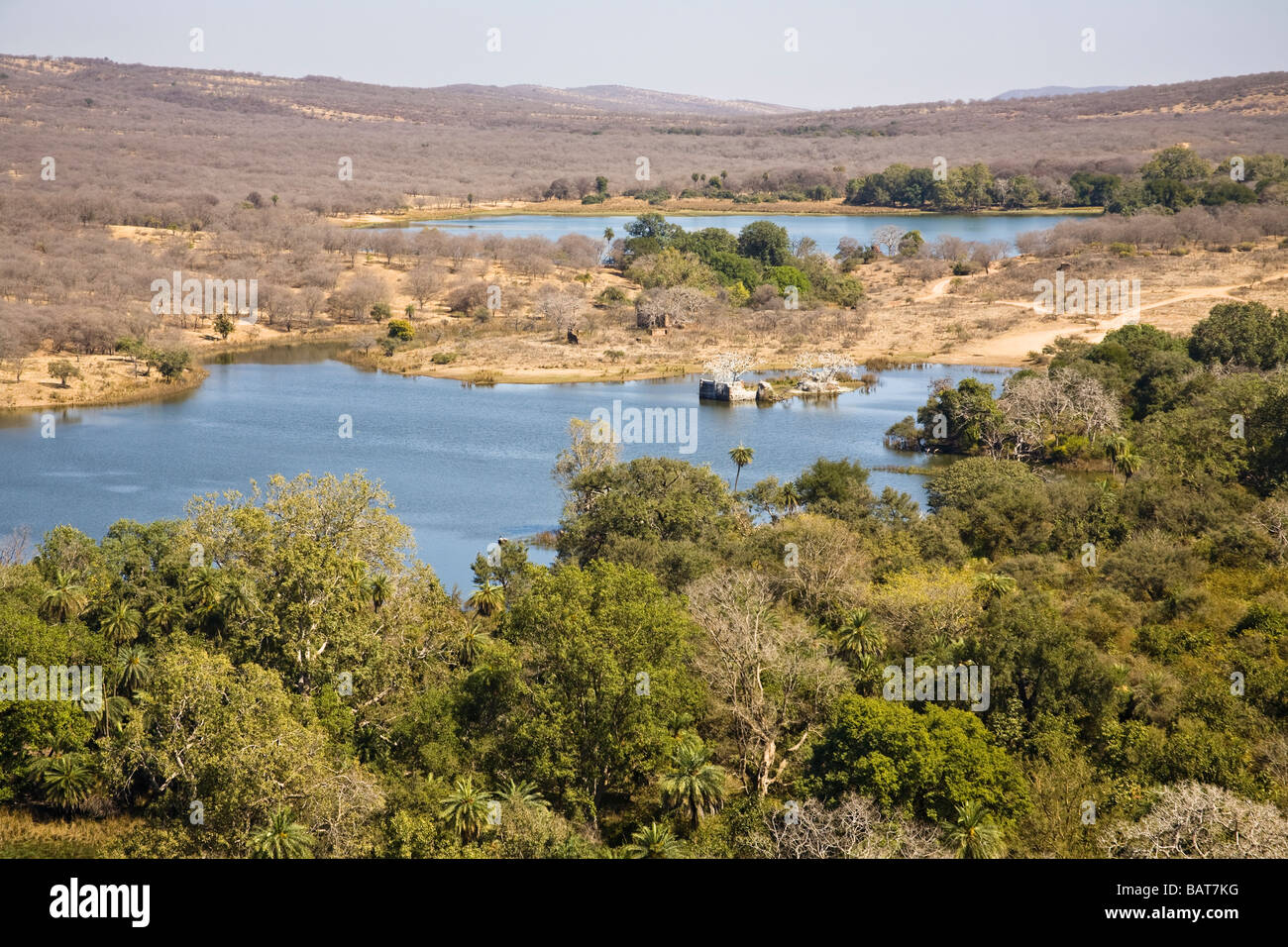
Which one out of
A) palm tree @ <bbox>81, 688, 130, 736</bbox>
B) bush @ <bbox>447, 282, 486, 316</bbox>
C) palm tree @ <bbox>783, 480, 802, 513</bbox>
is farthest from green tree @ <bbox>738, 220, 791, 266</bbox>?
palm tree @ <bbox>81, 688, 130, 736</bbox>

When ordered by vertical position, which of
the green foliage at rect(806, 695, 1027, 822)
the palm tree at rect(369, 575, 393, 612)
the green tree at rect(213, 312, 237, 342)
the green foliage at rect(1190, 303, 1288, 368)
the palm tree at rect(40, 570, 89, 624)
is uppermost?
the green tree at rect(213, 312, 237, 342)

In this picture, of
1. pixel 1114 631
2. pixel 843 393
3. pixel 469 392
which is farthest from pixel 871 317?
pixel 1114 631

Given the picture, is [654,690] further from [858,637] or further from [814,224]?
[814,224]

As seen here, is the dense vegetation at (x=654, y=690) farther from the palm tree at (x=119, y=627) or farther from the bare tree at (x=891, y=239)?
the bare tree at (x=891, y=239)

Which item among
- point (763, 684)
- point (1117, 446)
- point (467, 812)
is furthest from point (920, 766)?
point (1117, 446)

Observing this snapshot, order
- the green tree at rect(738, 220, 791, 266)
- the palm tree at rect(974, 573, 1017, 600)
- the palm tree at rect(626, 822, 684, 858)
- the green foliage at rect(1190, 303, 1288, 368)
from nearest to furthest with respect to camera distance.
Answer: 1. the palm tree at rect(626, 822, 684, 858)
2. the palm tree at rect(974, 573, 1017, 600)
3. the green foliage at rect(1190, 303, 1288, 368)
4. the green tree at rect(738, 220, 791, 266)

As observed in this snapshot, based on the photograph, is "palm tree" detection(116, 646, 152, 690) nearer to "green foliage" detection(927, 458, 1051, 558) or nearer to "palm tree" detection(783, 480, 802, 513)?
"palm tree" detection(783, 480, 802, 513)

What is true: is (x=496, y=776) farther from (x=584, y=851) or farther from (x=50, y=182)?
(x=50, y=182)
